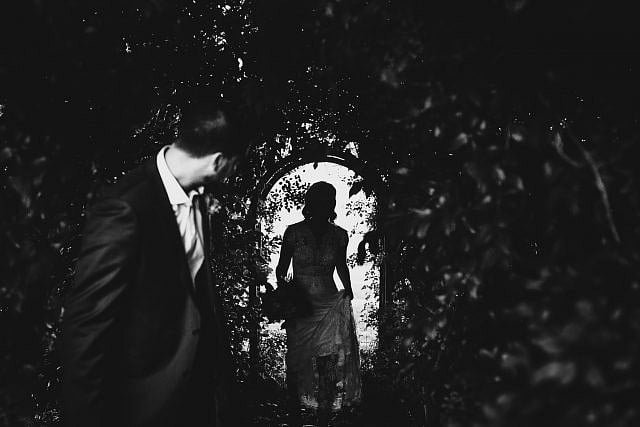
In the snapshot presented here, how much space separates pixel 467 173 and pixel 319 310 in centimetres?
439

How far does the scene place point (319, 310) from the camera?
6.04m

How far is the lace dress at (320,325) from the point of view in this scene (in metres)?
6.05

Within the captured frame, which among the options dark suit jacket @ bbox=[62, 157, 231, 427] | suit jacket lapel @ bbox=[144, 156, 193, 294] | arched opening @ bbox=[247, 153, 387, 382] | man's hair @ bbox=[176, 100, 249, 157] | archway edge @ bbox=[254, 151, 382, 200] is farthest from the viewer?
arched opening @ bbox=[247, 153, 387, 382]

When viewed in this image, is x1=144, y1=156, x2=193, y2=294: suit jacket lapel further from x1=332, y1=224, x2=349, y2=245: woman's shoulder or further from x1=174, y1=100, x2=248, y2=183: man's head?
x1=332, y1=224, x2=349, y2=245: woman's shoulder

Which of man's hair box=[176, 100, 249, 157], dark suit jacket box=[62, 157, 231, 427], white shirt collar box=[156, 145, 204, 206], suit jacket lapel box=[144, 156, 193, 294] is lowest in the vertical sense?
dark suit jacket box=[62, 157, 231, 427]

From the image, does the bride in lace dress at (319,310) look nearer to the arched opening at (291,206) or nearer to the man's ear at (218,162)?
the arched opening at (291,206)

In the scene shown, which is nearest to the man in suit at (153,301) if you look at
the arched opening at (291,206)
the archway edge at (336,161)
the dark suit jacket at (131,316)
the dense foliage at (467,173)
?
the dark suit jacket at (131,316)

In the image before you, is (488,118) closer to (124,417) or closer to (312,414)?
(124,417)

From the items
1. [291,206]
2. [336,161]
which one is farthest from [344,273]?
[291,206]

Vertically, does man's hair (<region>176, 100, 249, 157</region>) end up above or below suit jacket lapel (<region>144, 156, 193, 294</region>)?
above

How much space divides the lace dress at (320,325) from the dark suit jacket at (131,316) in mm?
3754

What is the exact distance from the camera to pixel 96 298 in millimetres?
1895

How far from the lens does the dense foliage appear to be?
137 centimetres

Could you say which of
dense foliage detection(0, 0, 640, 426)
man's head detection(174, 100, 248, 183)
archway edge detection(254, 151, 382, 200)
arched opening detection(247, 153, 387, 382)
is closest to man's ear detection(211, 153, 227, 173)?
man's head detection(174, 100, 248, 183)
